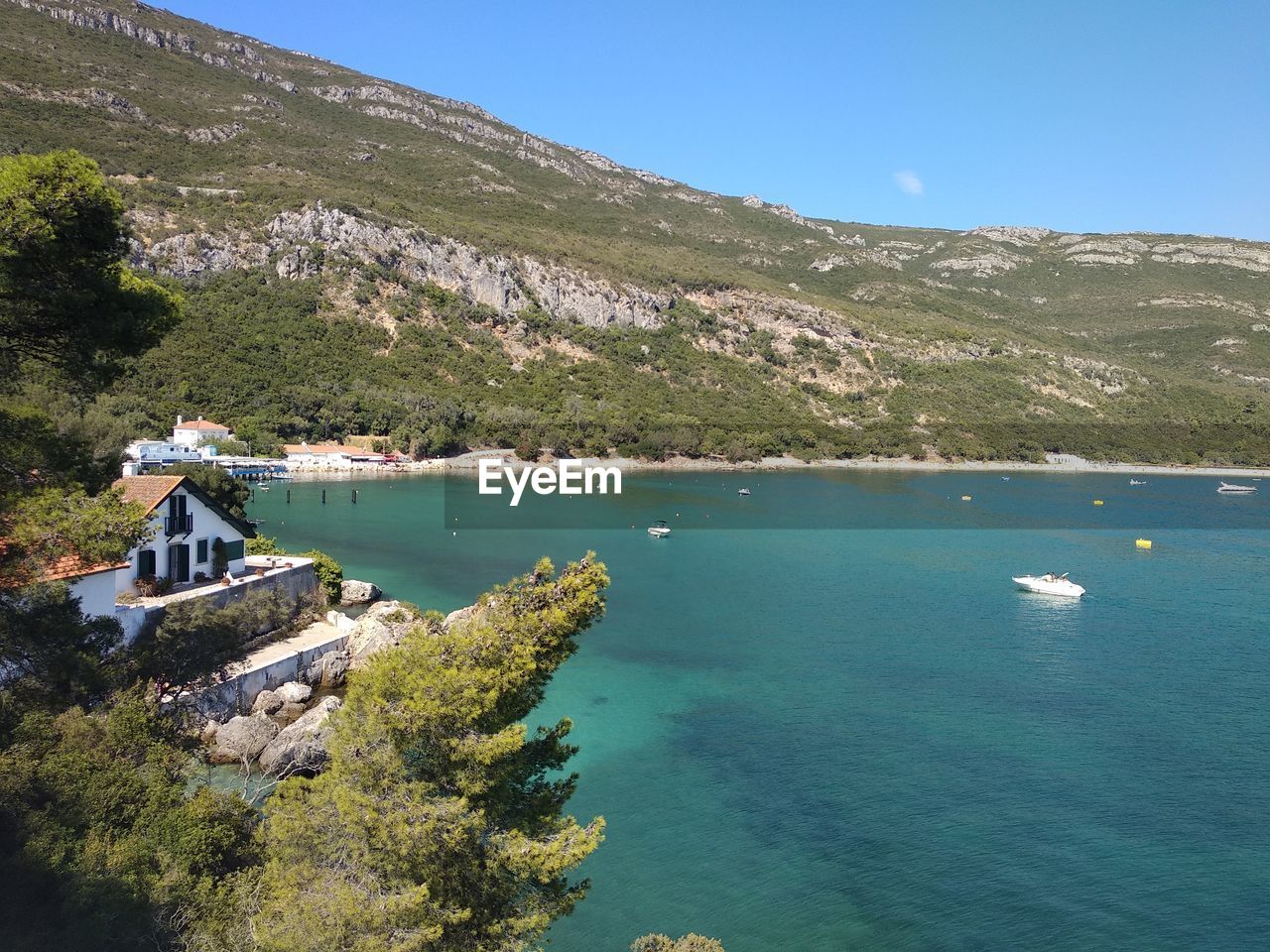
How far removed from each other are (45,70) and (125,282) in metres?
123

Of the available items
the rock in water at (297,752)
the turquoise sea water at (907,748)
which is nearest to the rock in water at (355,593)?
the turquoise sea water at (907,748)

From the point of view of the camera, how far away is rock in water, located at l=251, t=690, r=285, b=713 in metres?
17.7

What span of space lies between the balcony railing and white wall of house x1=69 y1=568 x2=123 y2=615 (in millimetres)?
4319

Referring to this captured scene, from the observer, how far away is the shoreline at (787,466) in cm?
7382

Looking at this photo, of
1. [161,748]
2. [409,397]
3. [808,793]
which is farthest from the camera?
[409,397]

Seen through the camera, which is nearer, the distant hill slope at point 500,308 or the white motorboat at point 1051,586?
the white motorboat at point 1051,586

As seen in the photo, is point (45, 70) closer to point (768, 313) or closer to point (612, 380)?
point (612, 380)

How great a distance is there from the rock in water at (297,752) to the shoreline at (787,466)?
5577 cm

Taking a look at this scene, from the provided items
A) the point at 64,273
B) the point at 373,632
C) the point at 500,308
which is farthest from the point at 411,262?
the point at 64,273

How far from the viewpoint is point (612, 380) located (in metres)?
104

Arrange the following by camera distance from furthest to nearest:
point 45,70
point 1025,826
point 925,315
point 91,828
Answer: point 925,315
point 45,70
point 1025,826
point 91,828

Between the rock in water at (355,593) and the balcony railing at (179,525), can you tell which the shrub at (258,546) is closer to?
the rock in water at (355,593)

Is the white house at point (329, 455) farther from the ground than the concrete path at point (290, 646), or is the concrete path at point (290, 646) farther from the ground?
the white house at point (329, 455)

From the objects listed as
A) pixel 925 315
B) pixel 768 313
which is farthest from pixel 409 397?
pixel 925 315
